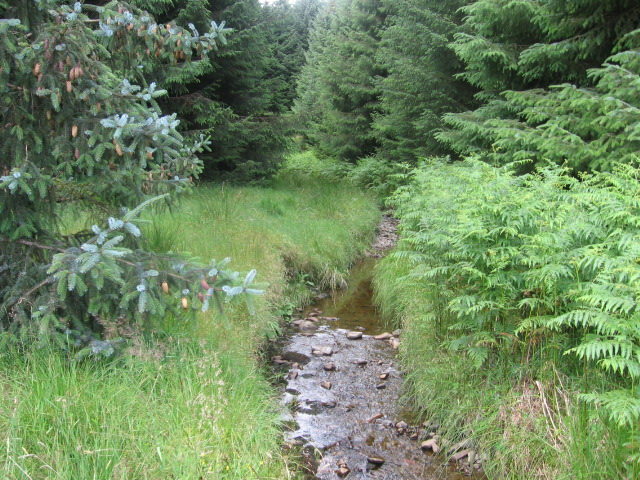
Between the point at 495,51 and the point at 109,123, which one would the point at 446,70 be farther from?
the point at 109,123

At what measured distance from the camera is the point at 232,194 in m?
11.7

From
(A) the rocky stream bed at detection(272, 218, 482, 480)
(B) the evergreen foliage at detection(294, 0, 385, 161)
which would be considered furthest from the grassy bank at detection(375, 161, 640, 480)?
(B) the evergreen foliage at detection(294, 0, 385, 161)

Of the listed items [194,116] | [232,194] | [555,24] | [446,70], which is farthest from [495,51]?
[194,116]

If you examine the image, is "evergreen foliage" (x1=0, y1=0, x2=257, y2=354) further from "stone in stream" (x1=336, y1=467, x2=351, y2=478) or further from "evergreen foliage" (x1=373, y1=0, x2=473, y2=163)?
"evergreen foliage" (x1=373, y1=0, x2=473, y2=163)

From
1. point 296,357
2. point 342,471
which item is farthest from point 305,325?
point 342,471

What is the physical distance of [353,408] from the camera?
17.4ft

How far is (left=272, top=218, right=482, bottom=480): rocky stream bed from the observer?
4.30 meters

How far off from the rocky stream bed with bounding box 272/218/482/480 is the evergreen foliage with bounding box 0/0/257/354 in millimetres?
2076

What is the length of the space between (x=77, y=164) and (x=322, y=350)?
4.26 m

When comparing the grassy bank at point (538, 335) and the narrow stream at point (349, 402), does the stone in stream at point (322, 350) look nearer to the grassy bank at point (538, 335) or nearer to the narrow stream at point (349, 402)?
the narrow stream at point (349, 402)

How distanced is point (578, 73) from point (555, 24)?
0.99 metres

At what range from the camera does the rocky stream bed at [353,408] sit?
4.30 metres

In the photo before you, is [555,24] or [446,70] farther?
[446,70]

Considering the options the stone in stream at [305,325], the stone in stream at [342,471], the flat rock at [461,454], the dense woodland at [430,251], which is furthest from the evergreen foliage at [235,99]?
the flat rock at [461,454]
